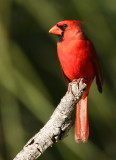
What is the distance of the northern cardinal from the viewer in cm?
244

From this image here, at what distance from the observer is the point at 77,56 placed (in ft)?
7.96

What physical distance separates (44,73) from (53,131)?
1.15 meters

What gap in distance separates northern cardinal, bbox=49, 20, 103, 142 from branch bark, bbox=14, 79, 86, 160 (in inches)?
13.7

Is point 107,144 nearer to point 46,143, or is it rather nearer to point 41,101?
point 41,101

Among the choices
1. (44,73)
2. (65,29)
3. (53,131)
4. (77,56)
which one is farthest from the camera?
(44,73)

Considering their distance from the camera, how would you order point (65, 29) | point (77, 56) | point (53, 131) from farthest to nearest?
point (65, 29), point (77, 56), point (53, 131)

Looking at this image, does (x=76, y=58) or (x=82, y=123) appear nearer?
(x=76, y=58)

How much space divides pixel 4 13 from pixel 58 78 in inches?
26.0

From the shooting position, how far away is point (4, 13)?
2537 mm

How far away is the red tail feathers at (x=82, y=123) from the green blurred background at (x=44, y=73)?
45mm

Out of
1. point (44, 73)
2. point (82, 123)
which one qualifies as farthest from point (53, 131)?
point (44, 73)

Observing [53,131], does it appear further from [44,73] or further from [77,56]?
[44,73]

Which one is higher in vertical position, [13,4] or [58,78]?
[13,4]

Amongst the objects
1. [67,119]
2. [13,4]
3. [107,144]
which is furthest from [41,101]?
[107,144]
